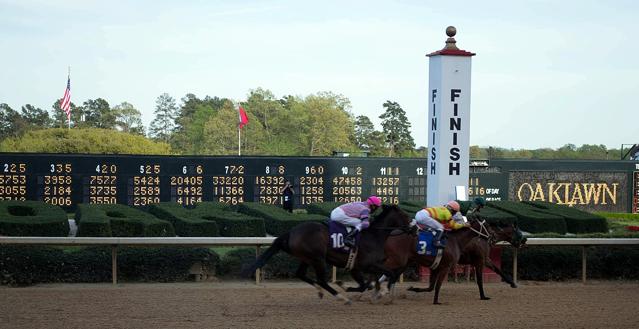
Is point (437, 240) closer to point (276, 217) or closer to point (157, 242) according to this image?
point (157, 242)

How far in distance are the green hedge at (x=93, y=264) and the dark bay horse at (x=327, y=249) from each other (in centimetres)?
219

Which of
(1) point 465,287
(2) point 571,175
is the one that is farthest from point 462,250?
(2) point 571,175

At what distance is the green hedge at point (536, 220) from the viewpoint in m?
19.1

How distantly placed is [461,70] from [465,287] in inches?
129

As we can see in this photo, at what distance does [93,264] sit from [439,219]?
464cm

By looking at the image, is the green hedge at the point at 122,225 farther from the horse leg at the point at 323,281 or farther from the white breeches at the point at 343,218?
the white breeches at the point at 343,218

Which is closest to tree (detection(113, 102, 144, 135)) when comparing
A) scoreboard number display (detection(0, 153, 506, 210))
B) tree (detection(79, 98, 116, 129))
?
tree (detection(79, 98, 116, 129))

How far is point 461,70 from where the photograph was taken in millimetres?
14672

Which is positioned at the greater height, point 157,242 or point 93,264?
point 157,242

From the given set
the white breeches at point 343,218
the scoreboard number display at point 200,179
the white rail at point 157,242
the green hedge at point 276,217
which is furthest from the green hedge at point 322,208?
the white breeches at point 343,218

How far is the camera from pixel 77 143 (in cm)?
3209

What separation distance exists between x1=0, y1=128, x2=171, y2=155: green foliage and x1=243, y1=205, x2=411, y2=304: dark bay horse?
21589mm

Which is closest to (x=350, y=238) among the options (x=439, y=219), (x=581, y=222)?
(x=439, y=219)

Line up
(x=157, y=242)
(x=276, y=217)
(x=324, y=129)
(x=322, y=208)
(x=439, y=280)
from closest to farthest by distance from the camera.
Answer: (x=439, y=280), (x=157, y=242), (x=276, y=217), (x=322, y=208), (x=324, y=129)
